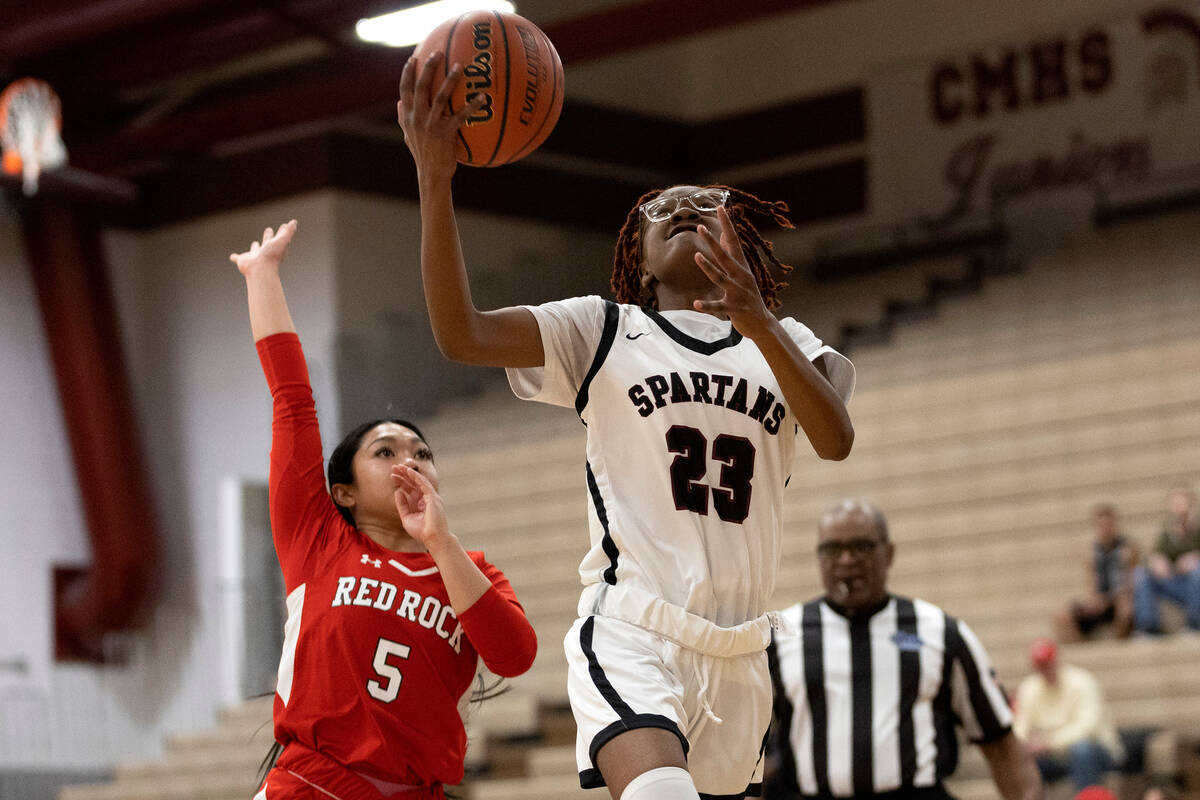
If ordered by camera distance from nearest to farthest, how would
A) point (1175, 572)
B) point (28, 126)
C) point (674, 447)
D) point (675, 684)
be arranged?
point (675, 684) < point (674, 447) < point (1175, 572) < point (28, 126)

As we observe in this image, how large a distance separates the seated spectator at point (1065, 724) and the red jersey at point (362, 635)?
554 cm

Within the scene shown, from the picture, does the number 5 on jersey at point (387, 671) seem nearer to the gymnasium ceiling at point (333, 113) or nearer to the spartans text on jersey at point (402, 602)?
the spartans text on jersey at point (402, 602)

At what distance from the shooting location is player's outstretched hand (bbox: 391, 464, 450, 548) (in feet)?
12.8

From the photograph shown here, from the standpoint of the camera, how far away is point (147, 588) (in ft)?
55.0

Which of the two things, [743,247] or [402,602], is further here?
[743,247]

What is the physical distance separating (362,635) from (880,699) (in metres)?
2.40

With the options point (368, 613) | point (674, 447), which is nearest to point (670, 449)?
point (674, 447)

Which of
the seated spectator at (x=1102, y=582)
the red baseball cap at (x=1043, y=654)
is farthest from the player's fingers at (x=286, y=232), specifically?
the seated spectator at (x=1102, y=582)

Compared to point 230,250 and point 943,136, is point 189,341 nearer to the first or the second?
point 230,250

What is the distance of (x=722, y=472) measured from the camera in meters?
3.76

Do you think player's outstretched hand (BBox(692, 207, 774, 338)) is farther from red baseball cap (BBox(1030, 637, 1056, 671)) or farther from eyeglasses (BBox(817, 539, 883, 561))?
red baseball cap (BBox(1030, 637, 1056, 671))

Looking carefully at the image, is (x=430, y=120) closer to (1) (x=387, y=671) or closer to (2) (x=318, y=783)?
(1) (x=387, y=671)

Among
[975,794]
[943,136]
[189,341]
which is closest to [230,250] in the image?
[189,341]

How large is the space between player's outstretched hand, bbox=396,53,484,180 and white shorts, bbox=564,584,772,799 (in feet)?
3.26
